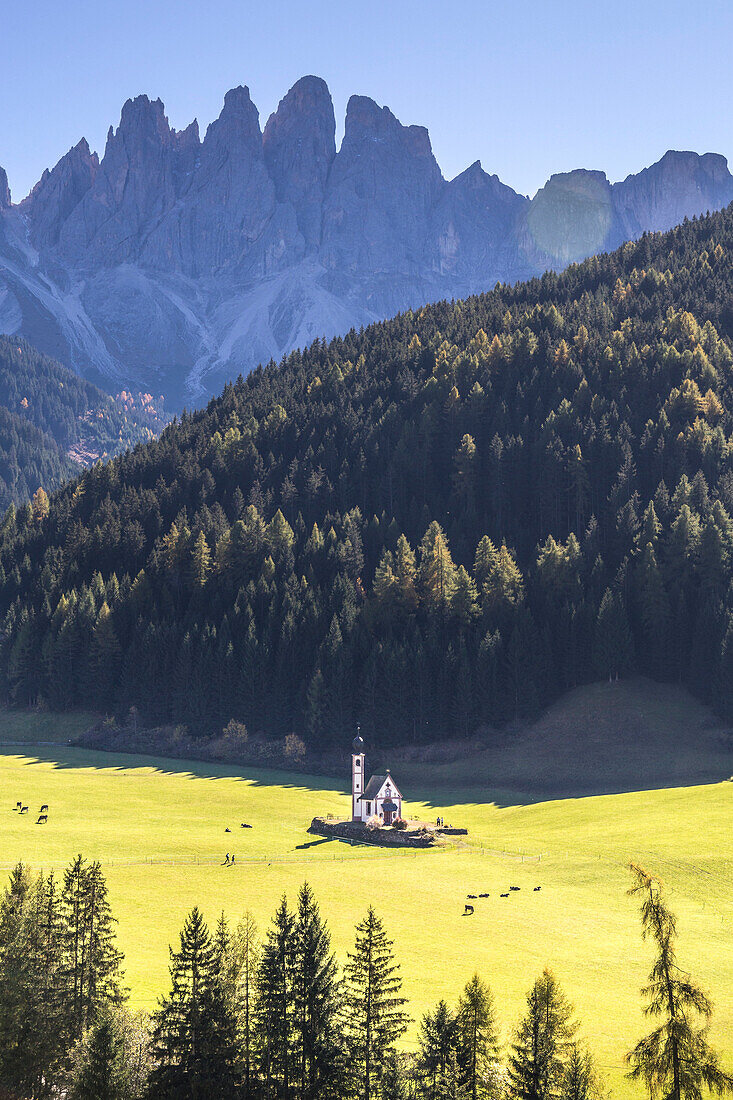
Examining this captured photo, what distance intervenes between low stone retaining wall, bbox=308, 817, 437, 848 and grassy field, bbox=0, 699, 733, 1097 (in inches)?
107

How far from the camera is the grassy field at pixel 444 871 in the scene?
192ft

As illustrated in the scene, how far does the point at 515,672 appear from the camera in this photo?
152 m

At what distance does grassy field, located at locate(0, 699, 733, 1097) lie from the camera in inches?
2307

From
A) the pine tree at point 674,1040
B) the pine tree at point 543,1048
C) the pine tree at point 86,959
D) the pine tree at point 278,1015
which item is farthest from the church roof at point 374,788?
the pine tree at point 674,1040

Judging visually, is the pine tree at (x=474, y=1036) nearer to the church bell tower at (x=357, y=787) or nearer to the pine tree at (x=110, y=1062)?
the pine tree at (x=110, y=1062)

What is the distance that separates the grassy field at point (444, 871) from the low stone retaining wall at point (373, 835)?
8.96 feet

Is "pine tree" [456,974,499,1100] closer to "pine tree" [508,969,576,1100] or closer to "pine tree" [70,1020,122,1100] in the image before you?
"pine tree" [508,969,576,1100]

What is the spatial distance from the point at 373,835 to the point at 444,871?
1529 centimetres

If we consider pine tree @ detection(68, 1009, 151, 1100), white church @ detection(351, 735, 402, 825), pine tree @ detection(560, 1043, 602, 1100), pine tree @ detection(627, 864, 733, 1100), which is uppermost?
white church @ detection(351, 735, 402, 825)

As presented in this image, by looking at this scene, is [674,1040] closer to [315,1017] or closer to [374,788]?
[315,1017]

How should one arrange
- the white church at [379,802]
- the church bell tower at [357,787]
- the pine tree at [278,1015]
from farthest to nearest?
the church bell tower at [357,787]
the white church at [379,802]
the pine tree at [278,1015]

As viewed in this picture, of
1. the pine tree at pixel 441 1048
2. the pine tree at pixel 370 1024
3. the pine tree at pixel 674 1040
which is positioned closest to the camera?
the pine tree at pixel 674 1040

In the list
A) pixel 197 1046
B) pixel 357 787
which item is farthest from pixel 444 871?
pixel 197 1046

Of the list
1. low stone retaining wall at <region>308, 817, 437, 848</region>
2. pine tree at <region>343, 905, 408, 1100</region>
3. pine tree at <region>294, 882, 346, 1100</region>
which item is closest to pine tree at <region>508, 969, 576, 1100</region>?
pine tree at <region>343, 905, 408, 1100</region>
